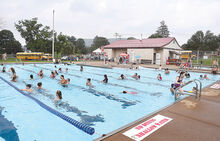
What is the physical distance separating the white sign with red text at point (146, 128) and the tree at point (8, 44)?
51.8m

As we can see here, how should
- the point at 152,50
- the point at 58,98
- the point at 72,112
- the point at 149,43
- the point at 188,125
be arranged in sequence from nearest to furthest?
the point at 188,125, the point at 72,112, the point at 58,98, the point at 152,50, the point at 149,43

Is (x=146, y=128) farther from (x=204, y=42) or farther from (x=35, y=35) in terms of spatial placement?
(x=204, y=42)

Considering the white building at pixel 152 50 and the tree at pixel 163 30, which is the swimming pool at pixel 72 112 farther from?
the tree at pixel 163 30

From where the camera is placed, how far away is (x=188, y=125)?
160 inches

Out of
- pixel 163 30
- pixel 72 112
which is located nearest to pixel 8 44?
pixel 72 112

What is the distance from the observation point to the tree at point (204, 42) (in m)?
59.2

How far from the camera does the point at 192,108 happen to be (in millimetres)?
5395

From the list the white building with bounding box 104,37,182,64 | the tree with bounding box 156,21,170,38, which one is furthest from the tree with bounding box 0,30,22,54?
the tree with bounding box 156,21,170,38

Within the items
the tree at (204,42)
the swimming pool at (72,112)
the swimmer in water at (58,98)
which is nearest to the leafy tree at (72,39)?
the tree at (204,42)

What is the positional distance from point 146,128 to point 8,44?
5370cm

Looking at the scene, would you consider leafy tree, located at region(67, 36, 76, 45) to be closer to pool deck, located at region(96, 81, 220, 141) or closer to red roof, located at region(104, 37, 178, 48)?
red roof, located at region(104, 37, 178, 48)

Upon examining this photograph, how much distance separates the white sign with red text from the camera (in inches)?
137

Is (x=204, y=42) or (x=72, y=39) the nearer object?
(x=204, y=42)

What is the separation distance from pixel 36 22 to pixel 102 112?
48726 mm
